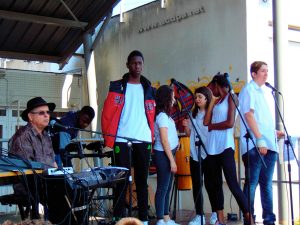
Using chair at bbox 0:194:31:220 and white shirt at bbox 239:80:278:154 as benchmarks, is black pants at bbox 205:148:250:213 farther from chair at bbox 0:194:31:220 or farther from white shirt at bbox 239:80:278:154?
chair at bbox 0:194:31:220

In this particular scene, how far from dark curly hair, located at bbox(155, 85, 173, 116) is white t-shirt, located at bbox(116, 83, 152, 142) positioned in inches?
13.8

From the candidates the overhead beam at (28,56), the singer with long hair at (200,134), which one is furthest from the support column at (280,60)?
the overhead beam at (28,56)

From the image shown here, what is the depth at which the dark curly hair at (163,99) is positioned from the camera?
573cm

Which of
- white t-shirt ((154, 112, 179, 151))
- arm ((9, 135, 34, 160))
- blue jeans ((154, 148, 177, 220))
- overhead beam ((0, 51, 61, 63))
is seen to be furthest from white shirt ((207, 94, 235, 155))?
overhead beam ((0, 51, 61, 63))

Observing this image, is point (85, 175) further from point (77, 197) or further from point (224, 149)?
point (224, 149)

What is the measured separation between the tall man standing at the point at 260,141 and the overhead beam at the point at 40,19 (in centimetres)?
529

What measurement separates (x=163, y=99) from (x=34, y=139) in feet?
5.39

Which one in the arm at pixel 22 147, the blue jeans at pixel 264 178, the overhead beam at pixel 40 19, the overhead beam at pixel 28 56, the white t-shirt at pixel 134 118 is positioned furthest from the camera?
the overhead beam at pixel 28 56

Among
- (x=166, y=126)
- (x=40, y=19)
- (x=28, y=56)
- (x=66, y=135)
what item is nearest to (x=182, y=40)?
(x=40, y=19)

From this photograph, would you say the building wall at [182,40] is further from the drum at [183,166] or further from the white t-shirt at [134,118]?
the white t-shirt at [134,118]

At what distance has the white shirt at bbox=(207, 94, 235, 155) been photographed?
18.5 feet

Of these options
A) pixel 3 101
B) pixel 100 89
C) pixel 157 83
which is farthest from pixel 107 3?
pixel 3 101

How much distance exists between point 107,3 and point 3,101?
3629 mm

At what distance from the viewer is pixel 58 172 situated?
4.05m
